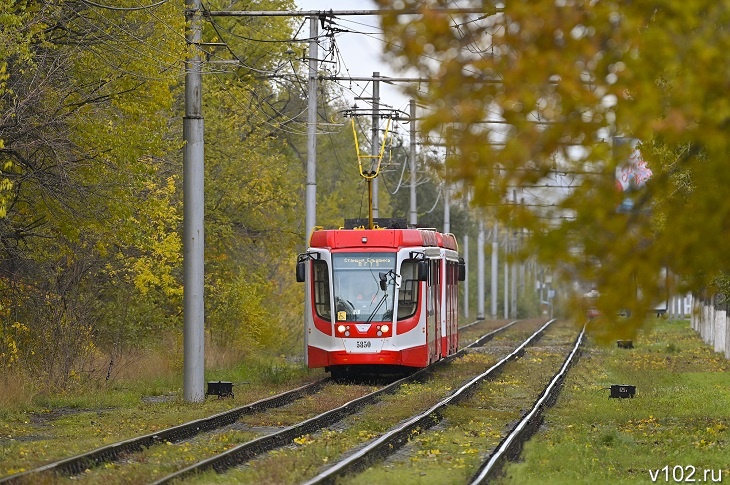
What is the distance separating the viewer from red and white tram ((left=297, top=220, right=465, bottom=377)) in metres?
25.5

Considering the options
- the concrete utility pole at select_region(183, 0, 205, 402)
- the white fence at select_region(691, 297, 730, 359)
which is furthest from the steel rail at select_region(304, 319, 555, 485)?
the white fence at select_region(691, 297, 730, 359)

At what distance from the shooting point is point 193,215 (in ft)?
71.7

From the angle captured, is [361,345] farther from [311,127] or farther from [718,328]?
[718,328]

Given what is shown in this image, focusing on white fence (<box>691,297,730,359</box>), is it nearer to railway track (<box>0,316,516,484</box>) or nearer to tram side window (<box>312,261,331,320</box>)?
tram side window (<box>312,261,331,320</box>)

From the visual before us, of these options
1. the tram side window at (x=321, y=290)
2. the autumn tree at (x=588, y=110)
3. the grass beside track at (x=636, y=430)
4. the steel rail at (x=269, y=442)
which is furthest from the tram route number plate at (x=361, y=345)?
the autumn tree at (x=588, y=110)

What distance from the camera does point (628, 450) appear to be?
15234mm

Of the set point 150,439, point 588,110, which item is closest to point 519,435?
point 150,439

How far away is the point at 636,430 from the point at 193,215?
8301 millimetres

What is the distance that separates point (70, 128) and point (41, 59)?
1.32m

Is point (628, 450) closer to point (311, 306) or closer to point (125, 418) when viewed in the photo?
point (125, 418)

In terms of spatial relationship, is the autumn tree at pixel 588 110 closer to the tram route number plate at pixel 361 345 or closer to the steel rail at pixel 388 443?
the steel rail at pixel 388 443

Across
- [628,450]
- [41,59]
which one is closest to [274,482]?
[628,450]
